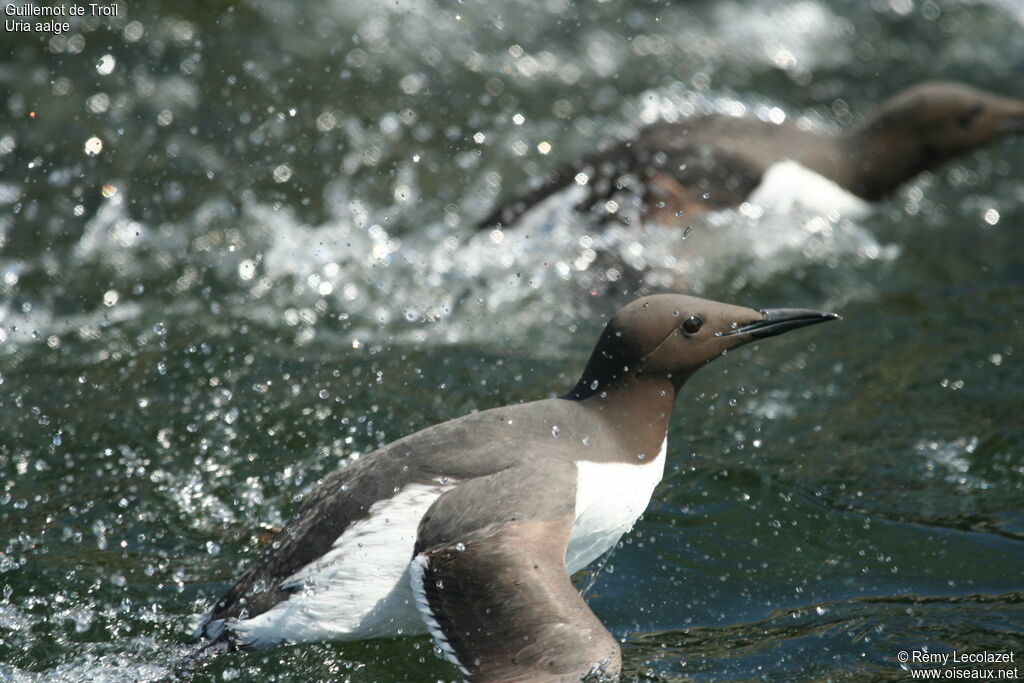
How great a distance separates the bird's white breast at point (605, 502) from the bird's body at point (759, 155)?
3002 millimetres

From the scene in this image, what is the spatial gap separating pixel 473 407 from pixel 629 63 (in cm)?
530

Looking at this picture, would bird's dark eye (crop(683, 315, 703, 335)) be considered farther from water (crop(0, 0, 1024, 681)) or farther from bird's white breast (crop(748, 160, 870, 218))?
bird's white breast (crop(748, 160, 870, 218))

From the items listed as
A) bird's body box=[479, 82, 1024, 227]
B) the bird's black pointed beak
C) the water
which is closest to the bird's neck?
the bird's black pointed beak

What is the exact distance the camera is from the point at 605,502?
425 centimetres

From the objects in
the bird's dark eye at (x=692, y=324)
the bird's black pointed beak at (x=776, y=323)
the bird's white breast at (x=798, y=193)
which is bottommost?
the bird's white breast at (x=798, y=193)

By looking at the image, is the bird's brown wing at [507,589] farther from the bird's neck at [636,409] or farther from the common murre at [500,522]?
the bird's neck at [636,409]

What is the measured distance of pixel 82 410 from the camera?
601 centimetres

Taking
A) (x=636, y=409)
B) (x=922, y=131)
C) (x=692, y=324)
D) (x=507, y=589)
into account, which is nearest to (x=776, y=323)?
(x=692, y=324)

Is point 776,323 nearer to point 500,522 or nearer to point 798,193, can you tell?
point 500,522

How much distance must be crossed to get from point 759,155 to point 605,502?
3.91m

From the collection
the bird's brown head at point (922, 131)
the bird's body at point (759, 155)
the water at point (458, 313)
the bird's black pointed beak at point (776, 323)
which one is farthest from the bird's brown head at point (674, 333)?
the bird's brown head at point (922, 131)

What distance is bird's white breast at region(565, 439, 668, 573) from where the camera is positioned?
4.20 m

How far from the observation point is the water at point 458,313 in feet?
15.4

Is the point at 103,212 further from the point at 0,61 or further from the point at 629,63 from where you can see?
the point at 629,63
